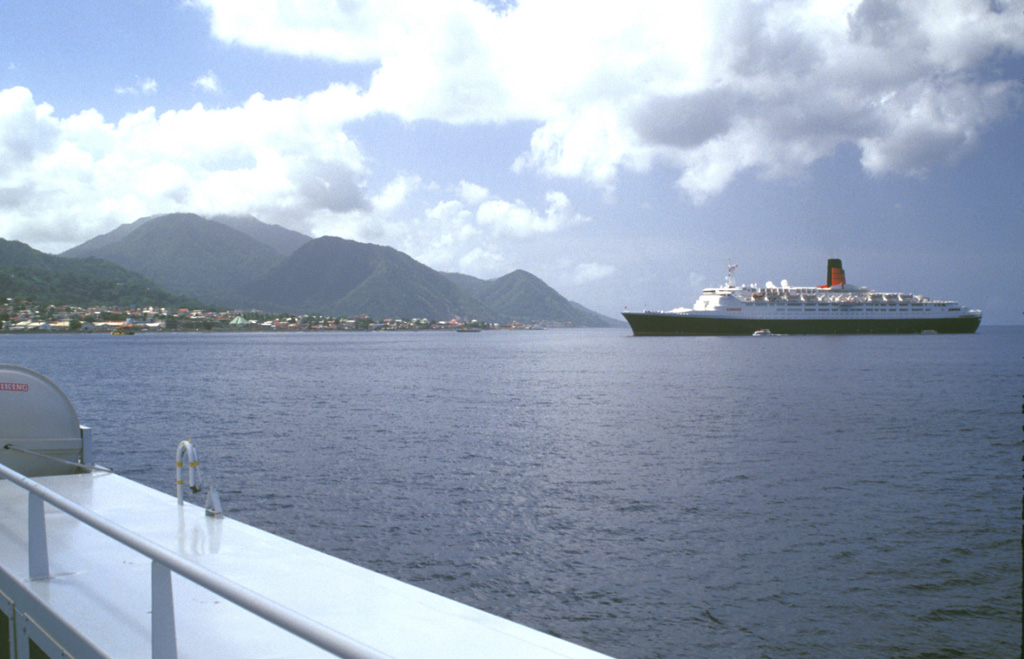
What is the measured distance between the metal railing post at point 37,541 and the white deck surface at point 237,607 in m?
0.17

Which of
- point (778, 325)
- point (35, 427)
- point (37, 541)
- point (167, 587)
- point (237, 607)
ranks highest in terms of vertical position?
point (167, 587)

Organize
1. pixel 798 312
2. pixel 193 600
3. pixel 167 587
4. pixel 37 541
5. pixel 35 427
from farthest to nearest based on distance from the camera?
1. pixel 798 312
2. pixel 35 427
3. pixel 193 600
4. pixel 37 541
5. pixel 167 587

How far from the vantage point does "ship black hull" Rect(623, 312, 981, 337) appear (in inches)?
5842

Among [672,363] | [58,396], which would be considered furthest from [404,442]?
[672,363]

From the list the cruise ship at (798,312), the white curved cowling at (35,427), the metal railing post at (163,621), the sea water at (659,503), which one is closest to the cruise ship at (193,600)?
the metal railing post at (163,621)

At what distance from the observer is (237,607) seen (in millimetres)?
5504

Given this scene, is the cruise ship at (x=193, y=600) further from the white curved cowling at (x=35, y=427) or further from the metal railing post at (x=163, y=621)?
the white curved cowling at (x=35, y=427)

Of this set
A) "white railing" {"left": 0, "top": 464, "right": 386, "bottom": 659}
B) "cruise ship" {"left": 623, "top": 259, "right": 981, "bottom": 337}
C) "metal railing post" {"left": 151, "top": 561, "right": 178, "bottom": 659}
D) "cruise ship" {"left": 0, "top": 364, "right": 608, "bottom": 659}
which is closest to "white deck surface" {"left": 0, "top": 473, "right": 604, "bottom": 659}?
"cruise ship" {"left": 0, "top": 364, "right": 608, "bottom": 659}

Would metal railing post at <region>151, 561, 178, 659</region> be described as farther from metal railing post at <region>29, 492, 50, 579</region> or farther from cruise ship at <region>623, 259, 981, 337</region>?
cruise ship at <region>623, 259, 981, 337</region>

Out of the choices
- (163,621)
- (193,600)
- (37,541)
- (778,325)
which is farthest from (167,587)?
(778,325)

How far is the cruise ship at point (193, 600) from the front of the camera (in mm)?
3699

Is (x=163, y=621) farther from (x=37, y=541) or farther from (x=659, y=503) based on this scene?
(x=659, y=503)

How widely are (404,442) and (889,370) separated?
186ft

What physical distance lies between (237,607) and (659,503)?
1467 centimetres
